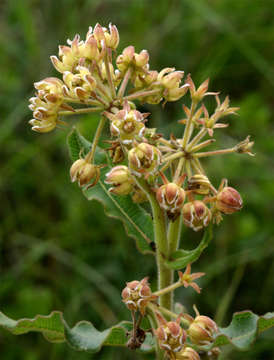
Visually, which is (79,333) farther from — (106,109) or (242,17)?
(242,17)

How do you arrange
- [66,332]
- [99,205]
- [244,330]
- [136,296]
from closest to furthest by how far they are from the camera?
[136,296]
[66,332]
[244,330]
[99,205]

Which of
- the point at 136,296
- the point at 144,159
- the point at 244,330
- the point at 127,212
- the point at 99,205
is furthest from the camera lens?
the point at 99,205

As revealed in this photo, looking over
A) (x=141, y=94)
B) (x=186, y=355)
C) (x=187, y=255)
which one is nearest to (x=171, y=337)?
(x=186, y=355)

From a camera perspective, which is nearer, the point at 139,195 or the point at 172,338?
the point at 172,338

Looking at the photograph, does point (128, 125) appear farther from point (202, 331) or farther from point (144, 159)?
point (202, 331)

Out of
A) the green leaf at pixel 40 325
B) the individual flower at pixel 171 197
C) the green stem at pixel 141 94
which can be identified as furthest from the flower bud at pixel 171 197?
the green leaf at pixel 40 325

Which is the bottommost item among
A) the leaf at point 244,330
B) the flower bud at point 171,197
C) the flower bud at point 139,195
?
the leaf at point 244,330

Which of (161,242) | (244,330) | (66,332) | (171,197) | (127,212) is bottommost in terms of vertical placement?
(244,330)

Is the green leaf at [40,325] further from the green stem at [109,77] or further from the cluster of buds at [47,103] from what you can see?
the green stem at [109,77]

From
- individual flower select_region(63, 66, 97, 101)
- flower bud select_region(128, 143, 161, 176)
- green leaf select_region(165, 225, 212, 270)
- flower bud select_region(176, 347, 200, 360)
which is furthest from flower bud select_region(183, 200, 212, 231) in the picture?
individual flower select_region(63, 66, 97, 101)
